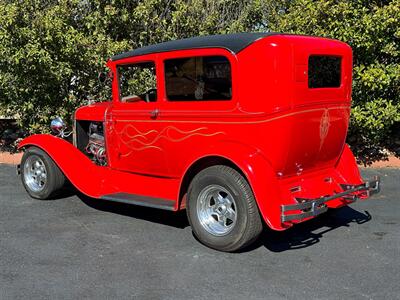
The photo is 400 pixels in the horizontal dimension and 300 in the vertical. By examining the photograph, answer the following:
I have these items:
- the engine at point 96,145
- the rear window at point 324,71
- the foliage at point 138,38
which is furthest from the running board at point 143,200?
the foliage at point 138,38

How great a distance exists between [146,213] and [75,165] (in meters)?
1.07

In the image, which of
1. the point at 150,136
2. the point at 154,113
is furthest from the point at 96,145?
the point at 154,113

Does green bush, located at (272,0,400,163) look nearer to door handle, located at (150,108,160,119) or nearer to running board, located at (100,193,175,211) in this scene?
door handle, located at (150,108,160,119)

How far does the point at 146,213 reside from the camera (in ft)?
19.0

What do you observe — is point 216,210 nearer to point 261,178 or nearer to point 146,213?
point 261,178

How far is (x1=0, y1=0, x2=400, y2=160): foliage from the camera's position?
297 inches

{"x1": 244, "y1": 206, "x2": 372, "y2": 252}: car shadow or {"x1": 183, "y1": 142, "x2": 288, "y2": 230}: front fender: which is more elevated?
{"x1": 183, "y1": 142, "x2": 288, "y2": 230}: front fender

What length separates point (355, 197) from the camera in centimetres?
492

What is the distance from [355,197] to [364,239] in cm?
44

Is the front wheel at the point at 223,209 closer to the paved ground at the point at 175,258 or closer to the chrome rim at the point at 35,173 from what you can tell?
the paved ground at the point at 175,258

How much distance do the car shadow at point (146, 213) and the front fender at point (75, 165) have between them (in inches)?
17.3

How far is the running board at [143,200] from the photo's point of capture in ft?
16.0

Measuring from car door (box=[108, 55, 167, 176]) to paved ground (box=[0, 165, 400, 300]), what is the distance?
2.14 feet

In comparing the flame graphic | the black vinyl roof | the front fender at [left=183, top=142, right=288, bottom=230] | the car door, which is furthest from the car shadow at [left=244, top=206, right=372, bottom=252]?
the black vinyl roof
